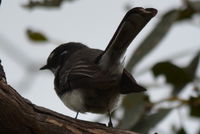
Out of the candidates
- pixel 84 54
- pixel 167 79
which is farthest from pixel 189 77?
pixel 84 54

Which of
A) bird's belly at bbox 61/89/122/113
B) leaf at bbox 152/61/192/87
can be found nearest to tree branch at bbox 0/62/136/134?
bird's belly at bbox 61/89/122/113

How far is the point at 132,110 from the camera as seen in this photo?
18.2 ft

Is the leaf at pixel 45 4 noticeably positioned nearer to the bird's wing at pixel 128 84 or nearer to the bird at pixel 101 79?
the bird at pixel 101 79

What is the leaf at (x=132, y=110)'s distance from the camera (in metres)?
5.41

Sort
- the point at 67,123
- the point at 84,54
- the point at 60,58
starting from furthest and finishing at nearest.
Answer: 1. the point at 60,58
2. the point at 84,54
3. the point at 67,123

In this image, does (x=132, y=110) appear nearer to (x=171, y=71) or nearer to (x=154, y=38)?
(x=171, y=71)

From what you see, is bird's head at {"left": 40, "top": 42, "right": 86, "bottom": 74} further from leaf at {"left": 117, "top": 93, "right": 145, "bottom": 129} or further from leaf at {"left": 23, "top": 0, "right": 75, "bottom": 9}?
leaf at {"left": 117, "top": 93, "right": 145, "bottom": 129}

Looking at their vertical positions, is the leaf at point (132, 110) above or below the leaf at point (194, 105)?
below

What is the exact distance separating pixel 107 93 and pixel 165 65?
0.56 metres

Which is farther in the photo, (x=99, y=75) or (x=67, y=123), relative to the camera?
(x=99, y=75)

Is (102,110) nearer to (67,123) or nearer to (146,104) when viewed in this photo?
(146,104)

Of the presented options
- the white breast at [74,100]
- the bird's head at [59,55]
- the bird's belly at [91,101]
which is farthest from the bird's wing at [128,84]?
the bird's head at [59,55]

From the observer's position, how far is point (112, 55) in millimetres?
5219

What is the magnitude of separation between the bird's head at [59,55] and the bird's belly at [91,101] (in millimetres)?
995
